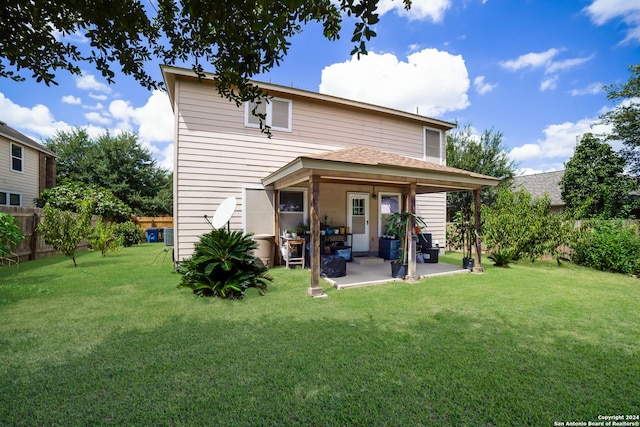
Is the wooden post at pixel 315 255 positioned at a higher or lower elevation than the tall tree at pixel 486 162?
lower

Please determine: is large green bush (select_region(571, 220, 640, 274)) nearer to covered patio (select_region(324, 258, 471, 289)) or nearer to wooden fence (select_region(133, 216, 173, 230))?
covered patio (select_region(324, 258, 471, 289))

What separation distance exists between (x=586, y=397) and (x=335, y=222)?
22.3 ft

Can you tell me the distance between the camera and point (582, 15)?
7590 millimetres

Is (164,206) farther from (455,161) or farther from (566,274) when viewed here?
(566,274)

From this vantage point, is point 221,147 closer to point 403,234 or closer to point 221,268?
point 221,268

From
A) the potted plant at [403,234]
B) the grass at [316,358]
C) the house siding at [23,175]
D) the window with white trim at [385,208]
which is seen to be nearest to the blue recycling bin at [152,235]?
the house siding at [23,175]

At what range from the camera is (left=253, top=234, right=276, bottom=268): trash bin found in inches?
279

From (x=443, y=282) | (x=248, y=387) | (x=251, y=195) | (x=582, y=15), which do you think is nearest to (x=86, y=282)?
(x=251, y=195)

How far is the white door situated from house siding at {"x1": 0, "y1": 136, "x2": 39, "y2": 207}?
1456 centimetres

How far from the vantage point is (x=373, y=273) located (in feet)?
21.3

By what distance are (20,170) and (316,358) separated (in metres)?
17.1

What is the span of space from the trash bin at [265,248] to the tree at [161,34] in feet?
15.5

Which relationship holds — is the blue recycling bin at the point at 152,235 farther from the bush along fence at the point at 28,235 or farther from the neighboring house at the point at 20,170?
the bush along fence at the point at 28,235

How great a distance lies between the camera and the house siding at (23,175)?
1145 centimetres
